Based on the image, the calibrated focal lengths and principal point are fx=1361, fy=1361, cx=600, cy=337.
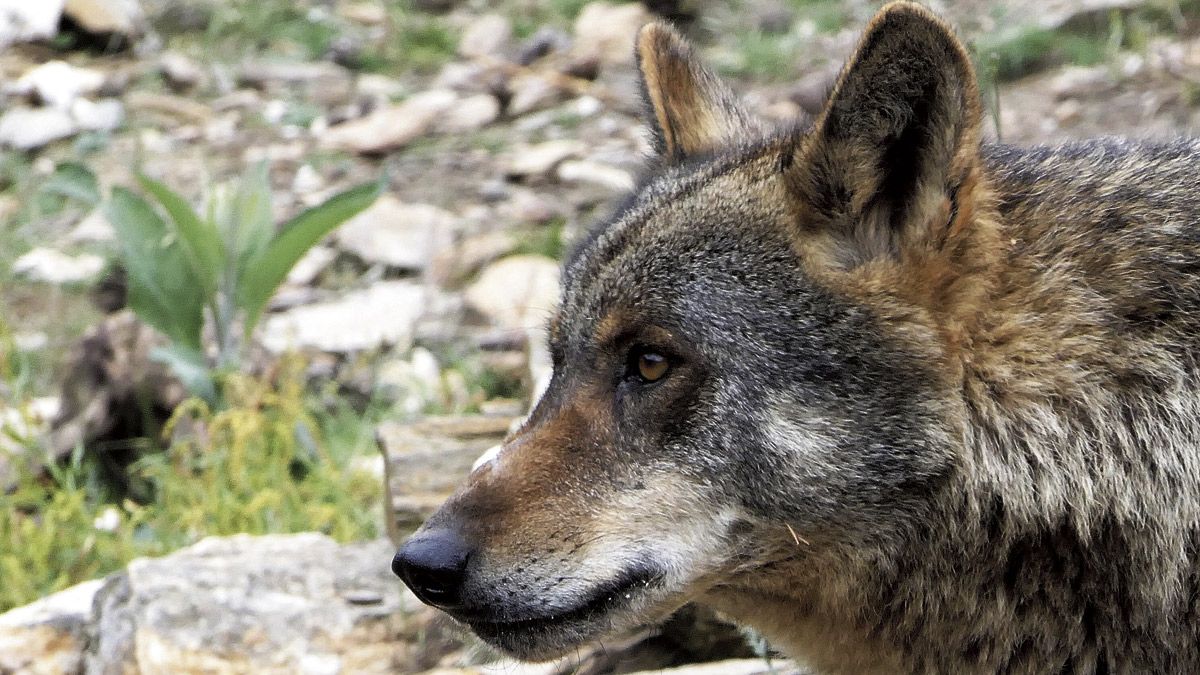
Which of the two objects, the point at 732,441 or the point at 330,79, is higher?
the point at 732,441

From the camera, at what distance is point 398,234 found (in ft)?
27.1

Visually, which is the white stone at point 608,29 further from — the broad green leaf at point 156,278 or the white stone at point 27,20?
the broad green leaf at point 156,278

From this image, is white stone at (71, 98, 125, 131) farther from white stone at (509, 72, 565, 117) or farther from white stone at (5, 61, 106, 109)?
white stone at (509, 72, 565, 117)

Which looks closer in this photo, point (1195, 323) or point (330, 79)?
point (1195, 323)

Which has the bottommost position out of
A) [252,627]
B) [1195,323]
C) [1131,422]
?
[252,627]

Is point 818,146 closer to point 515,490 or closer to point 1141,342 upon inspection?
point 1141,342

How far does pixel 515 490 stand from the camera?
128 inches

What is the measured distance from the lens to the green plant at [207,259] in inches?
236

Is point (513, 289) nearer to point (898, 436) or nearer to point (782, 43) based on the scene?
point (782, 43)

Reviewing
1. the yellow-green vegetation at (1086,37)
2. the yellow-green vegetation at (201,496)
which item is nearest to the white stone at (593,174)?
the yellow-green vegetation at (1086,37)

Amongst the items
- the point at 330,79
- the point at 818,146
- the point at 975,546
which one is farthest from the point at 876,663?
the point at 330,79

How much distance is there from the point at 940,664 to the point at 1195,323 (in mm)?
1030

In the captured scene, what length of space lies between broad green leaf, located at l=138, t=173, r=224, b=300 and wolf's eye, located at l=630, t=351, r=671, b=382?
10.5 feet

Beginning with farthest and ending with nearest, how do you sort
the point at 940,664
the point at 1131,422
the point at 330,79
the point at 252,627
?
the point at 330,79 < the point at 252,627 < the point at 940,664 < the point at 1131,422
